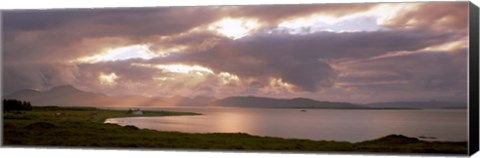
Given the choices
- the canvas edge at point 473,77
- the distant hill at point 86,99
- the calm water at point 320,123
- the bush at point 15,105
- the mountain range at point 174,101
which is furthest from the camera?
the bush at point 15,105

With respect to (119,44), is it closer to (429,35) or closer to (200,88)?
(200,88)

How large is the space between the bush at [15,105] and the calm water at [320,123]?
1416 millimetres

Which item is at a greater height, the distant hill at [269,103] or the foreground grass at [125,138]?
the distant hill at [269,103]

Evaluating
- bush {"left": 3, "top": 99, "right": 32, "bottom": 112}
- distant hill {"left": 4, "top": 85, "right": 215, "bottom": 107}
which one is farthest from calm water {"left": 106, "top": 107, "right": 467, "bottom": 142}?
bush {"left": 3, "top": 99, "right": 32, "bottom": 112}

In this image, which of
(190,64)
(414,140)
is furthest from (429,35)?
(190,64)

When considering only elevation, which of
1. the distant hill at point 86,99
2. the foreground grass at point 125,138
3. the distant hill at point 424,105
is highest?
the distant hill at point 86,99

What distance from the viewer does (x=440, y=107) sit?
38.2 feet

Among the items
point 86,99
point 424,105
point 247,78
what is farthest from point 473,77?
point 86,99

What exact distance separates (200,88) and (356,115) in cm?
221

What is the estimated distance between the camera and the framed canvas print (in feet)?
38.4

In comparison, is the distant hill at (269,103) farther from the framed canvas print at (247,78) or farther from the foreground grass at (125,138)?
the foreground grass at (125,138)

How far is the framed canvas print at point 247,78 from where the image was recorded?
11.7 metres

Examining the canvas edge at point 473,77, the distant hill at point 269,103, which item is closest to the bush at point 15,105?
the distant hill at point 269,103

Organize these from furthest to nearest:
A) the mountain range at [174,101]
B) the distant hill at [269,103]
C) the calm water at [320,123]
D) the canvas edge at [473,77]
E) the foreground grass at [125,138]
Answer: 1. the distant hill at [269,103]
2. the foreground grass at [125,138]
3. the mountain range at [174,101]
4. the calm water at [320,123]
5. the canvas edge at [473,77]
